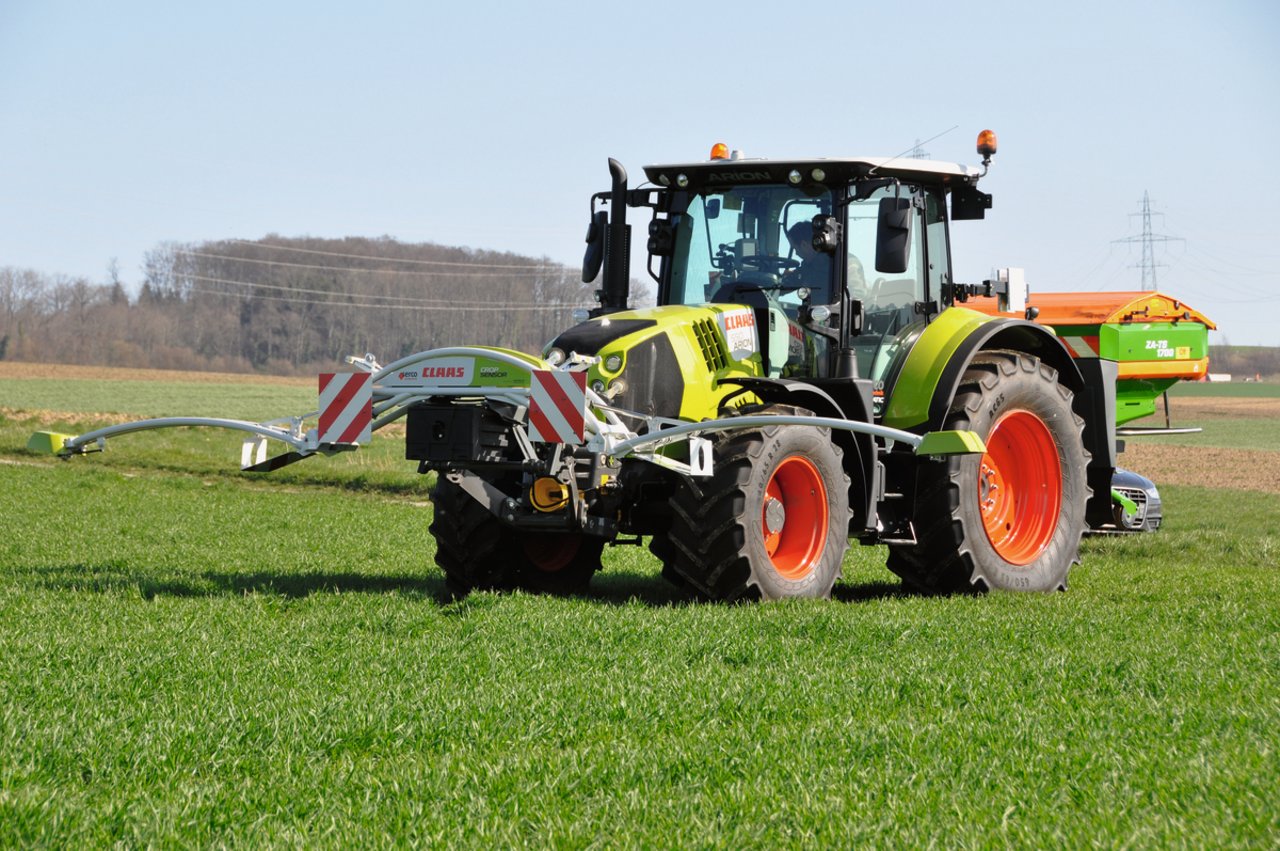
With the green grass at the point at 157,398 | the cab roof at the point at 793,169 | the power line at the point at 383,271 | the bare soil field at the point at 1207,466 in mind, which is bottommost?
the bare soil field at the point at 1207,466

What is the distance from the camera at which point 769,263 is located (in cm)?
1003

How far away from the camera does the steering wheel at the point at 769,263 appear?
32.7ft

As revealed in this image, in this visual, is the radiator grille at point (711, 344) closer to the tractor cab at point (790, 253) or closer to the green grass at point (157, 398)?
the tractor cab at point (790, 253)

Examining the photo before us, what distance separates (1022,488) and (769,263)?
2.78 meters

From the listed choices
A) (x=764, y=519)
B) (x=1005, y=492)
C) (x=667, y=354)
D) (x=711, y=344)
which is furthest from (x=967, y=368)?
(x=667, y=354)

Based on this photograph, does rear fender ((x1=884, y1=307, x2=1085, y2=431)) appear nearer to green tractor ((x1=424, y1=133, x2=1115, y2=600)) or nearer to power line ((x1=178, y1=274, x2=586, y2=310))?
green tractor ((x1=424, y1=133, x2=1115, y2=600))

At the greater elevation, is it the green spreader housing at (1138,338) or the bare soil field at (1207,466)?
the green spreader housing at (1138,338)

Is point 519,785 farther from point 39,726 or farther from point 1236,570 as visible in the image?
point 1236,570

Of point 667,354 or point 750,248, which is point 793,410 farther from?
point 750,248

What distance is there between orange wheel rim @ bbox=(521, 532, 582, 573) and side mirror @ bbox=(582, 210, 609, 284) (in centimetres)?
187

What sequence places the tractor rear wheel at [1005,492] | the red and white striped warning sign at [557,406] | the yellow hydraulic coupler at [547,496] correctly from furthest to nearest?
the tractor rear wheel at [1005,492], the yellow hydraulic coupler at [547,496], the red and white striped warning sign at [557,406]

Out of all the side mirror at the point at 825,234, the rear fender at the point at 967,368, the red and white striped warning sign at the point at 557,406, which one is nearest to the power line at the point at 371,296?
the rear fender at the point at 967,368

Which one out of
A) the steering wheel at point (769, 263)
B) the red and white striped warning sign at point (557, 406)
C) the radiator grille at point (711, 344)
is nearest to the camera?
the red and white striped warning sign at point (557, 406)

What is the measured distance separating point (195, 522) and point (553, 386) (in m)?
8.69
